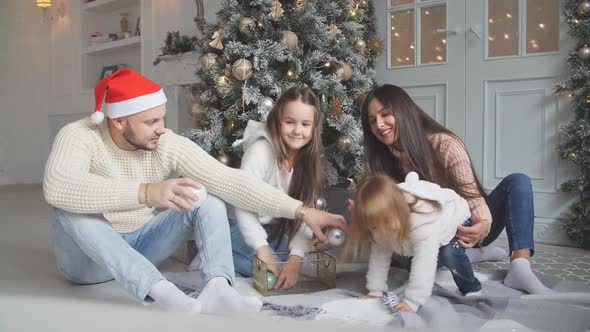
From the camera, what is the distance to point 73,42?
498 centimetres

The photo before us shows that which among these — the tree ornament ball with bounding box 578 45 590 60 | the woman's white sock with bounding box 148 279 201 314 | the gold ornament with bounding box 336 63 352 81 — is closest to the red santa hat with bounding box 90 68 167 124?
the woman's white sock with bounding box 148 279 201 314

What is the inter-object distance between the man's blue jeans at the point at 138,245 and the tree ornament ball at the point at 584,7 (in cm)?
170

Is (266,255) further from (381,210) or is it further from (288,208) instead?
(381,210)

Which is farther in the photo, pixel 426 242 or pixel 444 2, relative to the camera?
pixel 444 2

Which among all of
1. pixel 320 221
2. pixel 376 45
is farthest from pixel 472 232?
pixel 376 45

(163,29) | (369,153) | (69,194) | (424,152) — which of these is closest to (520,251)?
(424,152)

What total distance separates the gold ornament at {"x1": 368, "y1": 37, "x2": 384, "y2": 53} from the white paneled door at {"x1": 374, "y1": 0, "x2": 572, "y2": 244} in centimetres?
15

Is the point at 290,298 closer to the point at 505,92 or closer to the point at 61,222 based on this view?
the point at 61,222

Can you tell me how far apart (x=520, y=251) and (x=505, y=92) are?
1.10 meters

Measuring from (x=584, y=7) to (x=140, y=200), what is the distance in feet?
6.26

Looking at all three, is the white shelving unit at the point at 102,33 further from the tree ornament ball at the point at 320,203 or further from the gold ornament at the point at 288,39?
the tree ornament ball at the point at 320,203

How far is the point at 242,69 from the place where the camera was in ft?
7.48

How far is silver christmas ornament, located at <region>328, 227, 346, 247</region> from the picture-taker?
1442 mm

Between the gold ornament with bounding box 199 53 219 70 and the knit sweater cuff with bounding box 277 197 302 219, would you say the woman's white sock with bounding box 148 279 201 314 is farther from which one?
the gold ornament with bounding box 199 53 219 70
